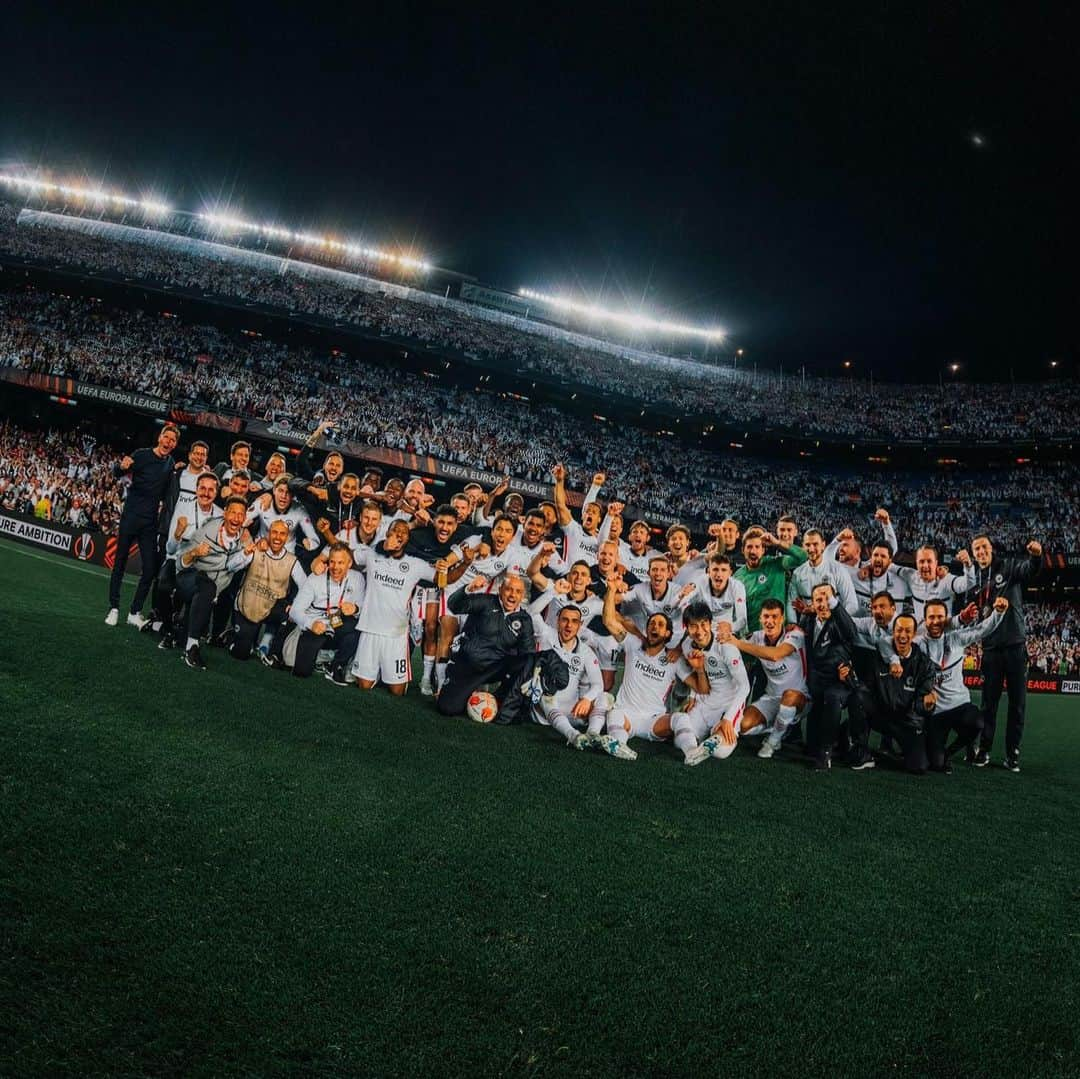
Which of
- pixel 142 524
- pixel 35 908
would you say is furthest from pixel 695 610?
pixel 142 524

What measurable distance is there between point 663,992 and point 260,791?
7.63 ft

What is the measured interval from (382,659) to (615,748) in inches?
103

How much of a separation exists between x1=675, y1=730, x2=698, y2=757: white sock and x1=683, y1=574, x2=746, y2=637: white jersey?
138 cm

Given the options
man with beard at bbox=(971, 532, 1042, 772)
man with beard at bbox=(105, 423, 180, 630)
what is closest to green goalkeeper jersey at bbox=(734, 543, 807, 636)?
man with beard at bbox=(971, 532, 1042, 772)

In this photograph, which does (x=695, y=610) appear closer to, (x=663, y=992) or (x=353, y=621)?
(x=353, y=621)

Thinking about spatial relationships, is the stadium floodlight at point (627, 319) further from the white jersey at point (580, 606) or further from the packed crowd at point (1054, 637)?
the white jersey at point (580, 606)

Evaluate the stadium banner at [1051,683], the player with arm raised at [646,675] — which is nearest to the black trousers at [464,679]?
the player with arm raised at [646,675]

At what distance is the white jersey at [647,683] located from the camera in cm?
675

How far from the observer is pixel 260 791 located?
12.6 ft

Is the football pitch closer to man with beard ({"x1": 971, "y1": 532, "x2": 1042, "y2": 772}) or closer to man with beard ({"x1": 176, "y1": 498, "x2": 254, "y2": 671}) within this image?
man with beard ({"x1": 176, "y1": 498, "x2": 254, "y2": 671})

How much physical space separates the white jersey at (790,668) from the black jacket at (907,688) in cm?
60

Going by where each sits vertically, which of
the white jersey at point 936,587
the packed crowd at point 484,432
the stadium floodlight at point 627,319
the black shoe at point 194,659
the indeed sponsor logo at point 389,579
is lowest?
the black shoe at point 194,659

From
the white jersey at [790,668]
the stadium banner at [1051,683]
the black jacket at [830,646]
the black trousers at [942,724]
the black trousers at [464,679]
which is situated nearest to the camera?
the black trousers at [464,679]

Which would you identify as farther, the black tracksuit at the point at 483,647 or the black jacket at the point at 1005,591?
the black jacket at the point at 1005,591
